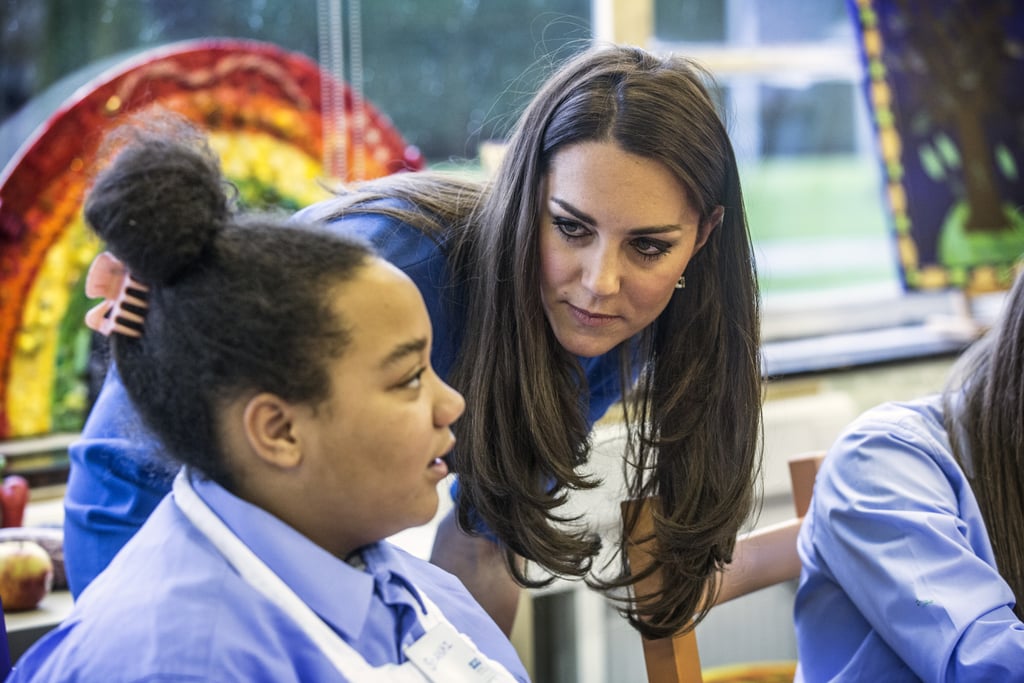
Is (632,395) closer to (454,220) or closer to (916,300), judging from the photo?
(454,220)

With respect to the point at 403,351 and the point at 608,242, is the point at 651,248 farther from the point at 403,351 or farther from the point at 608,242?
the point at 403,351

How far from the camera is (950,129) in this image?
3000 mm

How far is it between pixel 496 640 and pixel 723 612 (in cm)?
164

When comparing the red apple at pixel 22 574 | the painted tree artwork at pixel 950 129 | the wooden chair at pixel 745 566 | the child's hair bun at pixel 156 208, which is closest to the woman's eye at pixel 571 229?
the wooden chair at pixel 745 566

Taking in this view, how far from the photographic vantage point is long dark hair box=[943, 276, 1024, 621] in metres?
1.31

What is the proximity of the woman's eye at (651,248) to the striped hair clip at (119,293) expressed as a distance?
1.85ft

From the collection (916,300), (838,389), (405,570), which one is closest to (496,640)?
(405,570)

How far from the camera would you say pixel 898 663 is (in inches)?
50.5

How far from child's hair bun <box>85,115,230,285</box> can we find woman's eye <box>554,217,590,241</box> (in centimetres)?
46

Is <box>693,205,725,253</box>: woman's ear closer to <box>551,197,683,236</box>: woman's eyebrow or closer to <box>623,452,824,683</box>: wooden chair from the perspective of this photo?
<box>551,197,683,236</box>: woman's eyebrow

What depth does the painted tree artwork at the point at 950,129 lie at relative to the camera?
9.61 feet

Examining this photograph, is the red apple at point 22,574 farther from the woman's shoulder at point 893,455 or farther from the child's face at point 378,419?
the woman's shoulder at point 893,455

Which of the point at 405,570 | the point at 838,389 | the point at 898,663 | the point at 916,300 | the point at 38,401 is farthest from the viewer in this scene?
the point at 916,300

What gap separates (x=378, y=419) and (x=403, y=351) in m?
0.06
